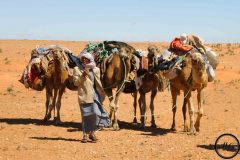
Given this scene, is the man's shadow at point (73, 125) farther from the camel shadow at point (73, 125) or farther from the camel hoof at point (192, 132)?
the camel hoof at point (192, 132)

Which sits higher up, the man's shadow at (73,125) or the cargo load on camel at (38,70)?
the cargo load on camel at (38,70)

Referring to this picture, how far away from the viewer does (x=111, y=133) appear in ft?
42.7

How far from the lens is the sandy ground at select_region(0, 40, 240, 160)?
1037 centimetres

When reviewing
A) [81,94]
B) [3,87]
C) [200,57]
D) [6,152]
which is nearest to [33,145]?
[6,152]

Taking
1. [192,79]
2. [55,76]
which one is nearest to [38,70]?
[55,76]

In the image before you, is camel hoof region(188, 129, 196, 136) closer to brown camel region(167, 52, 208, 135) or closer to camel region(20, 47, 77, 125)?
brown camel region(167, 52, 208, 135)

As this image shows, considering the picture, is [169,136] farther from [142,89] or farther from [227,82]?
[227,82]

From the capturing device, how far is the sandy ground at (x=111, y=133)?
10367 millimetres

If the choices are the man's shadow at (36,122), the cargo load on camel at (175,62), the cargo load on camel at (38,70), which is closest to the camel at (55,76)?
the cargo load on camel at (38,70)

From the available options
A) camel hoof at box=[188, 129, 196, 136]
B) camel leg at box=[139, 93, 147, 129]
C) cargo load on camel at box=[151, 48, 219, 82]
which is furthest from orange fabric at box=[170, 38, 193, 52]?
camel hoof at box=[188, 129, 196, 136]

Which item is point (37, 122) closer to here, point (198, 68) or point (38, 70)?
point (38, 70)

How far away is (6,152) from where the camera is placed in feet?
34.0

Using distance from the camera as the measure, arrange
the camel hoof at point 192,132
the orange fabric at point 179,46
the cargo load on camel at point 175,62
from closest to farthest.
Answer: the camel hoof at point 192,132
the cargo load on camel at point 175,62
the orange fabric at point 179,46

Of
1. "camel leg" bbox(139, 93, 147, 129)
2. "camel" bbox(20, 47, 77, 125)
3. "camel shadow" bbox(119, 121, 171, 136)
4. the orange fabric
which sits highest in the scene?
the orange fabric
